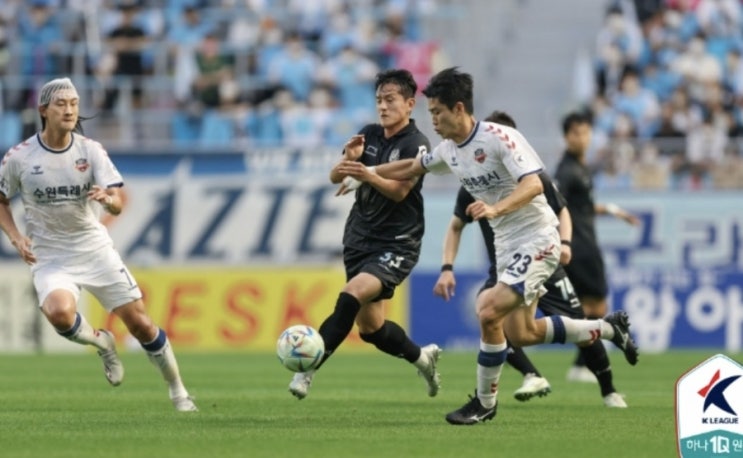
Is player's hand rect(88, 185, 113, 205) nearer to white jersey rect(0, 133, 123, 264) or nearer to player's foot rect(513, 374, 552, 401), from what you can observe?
white jersey rect(0, 133, 123, 264)

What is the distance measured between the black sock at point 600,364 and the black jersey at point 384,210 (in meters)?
1.75

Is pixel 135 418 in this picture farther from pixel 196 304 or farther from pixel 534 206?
pixel 196 304

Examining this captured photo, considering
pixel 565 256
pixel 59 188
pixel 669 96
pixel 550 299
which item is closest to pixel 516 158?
pixel 565 256

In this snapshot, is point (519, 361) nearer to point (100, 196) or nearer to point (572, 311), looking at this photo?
point (572, 311)

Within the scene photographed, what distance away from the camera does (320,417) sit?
12.1 metres

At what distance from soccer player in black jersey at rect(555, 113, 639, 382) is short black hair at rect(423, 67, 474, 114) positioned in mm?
4117

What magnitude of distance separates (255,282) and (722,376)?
15757mm

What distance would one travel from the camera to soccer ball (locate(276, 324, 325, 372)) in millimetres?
11719

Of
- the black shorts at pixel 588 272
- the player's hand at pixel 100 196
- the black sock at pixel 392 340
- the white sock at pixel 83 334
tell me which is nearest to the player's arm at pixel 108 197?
the player's hand at pixel 100 196

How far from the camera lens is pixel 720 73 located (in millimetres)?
27016

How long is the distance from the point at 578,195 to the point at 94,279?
5.57m

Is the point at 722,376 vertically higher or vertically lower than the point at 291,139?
higher

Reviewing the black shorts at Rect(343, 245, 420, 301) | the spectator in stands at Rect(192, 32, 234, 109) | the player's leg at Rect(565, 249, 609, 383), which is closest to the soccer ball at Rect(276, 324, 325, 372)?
the black shorts at Rect(343, 245, 420, 301)

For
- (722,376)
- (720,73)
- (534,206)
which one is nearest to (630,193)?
(720,73)
